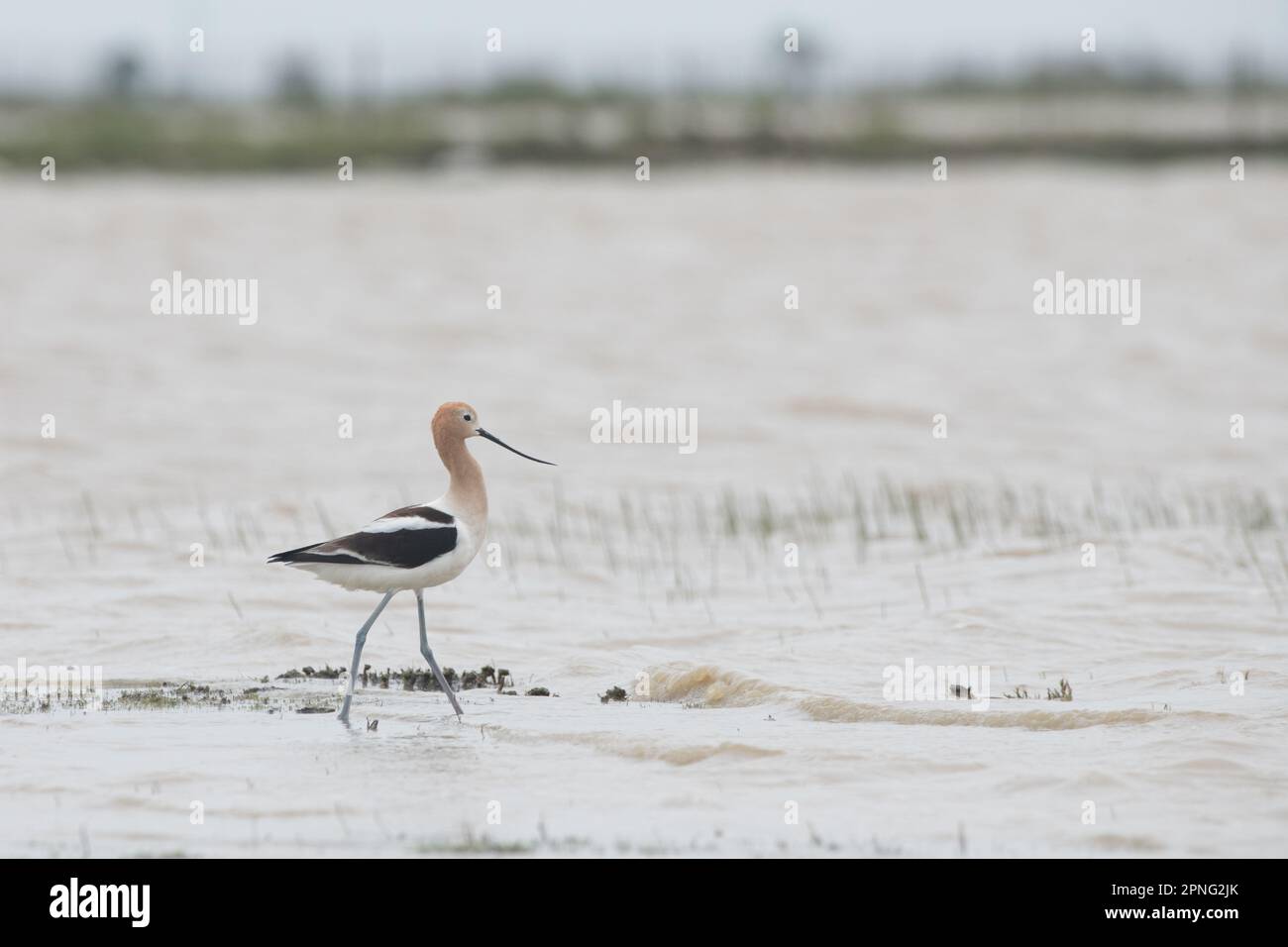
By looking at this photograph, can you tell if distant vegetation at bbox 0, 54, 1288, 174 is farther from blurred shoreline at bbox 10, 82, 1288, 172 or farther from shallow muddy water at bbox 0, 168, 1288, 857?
shallow muddy water at bbox 0, 168, 1288, 857

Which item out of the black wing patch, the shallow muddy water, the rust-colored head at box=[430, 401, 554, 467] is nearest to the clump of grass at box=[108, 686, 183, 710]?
the shallow muddy water

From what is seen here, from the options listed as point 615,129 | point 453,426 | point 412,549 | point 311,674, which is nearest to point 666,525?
point 311,674

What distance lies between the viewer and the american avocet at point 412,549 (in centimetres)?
924

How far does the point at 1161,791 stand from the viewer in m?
8.10

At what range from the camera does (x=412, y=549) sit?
9250mm

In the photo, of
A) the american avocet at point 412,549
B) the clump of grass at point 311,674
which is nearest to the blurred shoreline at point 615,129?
the clump of grass at point 311,674

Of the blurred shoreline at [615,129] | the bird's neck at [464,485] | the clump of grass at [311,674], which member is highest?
the blurred shoreline at [615,129]

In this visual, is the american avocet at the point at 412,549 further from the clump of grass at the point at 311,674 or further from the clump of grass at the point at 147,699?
the clump of grass at the point at 311,674

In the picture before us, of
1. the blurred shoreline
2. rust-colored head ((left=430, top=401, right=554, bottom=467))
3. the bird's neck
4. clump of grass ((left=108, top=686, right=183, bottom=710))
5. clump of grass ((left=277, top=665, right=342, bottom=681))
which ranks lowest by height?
clump of grass ((left=108, top=686, right=183, bottom=710))

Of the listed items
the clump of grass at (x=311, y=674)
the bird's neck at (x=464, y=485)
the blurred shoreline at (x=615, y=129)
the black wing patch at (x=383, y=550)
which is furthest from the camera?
the blurred shoreline at (x=615, y=129)

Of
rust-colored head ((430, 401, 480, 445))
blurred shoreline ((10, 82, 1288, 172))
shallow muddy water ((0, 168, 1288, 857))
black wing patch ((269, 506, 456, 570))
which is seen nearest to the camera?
shallow muddy water ((0, 168, 1288, 857))

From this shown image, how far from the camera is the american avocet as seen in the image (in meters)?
9.24

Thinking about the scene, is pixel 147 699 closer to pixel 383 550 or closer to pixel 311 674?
pixel 311 674
